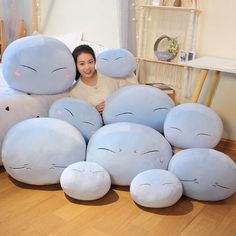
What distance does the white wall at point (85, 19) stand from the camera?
3134 millimetres

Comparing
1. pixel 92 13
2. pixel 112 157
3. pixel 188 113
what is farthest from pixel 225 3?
pixel 112 157

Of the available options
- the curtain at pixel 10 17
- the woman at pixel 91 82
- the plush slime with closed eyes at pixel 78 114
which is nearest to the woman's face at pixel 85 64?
the woman at pixel 91 82

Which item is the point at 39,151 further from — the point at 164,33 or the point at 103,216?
the point at 164,33

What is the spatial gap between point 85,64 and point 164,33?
1.04m

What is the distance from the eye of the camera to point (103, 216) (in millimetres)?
1650

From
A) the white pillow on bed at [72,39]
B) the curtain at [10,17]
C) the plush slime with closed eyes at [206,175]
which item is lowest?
the plush slime with closed eyes at [206,175]

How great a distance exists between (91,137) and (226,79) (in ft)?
4.17

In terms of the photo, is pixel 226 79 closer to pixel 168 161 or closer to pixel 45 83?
pixel 168 161

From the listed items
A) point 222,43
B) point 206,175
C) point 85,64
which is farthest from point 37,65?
point 222,43

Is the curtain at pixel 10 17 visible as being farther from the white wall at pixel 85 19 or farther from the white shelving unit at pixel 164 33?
the white shelving unit at pixel 164 33

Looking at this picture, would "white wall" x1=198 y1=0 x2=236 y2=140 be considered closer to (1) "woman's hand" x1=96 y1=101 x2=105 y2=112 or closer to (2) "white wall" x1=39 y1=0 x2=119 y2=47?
(2) "white wall" x1=39 y1=0 x2=119 y2=47

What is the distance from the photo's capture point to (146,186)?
5.50ft

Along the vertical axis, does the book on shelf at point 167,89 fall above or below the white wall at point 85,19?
below

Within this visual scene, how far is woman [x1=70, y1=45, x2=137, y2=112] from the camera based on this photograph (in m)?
2.12
